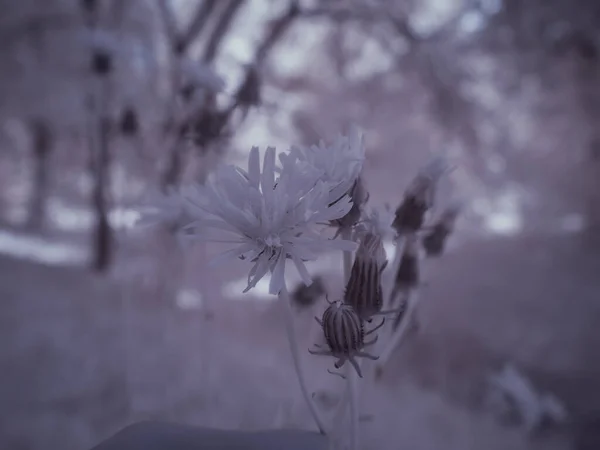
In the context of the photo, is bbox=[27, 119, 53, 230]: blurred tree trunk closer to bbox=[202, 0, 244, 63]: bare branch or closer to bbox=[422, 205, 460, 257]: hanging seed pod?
bbox=[202, 0, 244, 63]: bare branch

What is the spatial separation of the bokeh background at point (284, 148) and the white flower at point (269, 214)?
29 cm

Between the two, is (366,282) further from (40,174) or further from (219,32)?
(40,174)

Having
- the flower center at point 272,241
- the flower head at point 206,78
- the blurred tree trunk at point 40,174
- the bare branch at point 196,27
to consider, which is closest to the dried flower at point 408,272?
the flower center at point 272,241

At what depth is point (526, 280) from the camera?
9.93 ft

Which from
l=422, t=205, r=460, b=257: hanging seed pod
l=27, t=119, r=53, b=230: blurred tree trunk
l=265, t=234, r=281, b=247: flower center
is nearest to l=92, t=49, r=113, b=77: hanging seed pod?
l=422, t=205, r=460, b=257: hanging seed pod

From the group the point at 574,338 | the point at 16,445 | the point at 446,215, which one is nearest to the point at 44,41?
the point at 16,445

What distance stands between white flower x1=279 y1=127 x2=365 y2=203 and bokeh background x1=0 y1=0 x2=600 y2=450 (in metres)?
0.27

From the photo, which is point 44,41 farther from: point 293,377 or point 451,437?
point 451,437

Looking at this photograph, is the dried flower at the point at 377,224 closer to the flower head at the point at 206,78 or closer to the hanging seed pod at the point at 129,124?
the flower head at the point at 206,78

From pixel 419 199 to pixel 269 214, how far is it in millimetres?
285

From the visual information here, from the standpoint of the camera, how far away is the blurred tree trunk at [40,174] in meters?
4.12

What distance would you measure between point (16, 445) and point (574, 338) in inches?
96.1

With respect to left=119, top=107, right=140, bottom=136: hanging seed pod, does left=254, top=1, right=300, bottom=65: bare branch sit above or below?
above

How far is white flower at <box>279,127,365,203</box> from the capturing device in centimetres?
52
